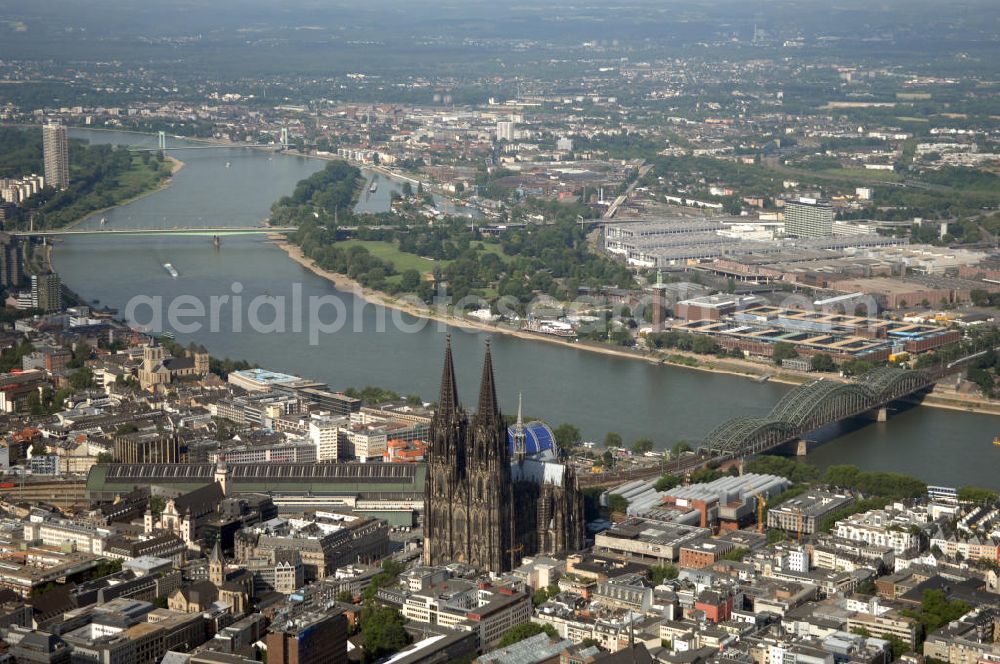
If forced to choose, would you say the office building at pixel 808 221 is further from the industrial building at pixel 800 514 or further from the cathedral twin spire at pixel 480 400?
the cathedral twin spire at pixel 480 400

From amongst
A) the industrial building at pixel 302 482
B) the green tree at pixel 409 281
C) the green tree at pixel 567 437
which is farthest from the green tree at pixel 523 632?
the green tree at pixel 409 281

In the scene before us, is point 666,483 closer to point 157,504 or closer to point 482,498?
point 482,498

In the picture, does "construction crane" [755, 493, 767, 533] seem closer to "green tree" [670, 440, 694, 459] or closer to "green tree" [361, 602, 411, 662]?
"green tree" [670, 440, 694, 459]

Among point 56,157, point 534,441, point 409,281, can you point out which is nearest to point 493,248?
point 409,281

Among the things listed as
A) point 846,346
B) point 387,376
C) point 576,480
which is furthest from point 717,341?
point 576,480

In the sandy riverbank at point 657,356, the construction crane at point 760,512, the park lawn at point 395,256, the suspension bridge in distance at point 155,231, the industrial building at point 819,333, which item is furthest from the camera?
the suspension bridge in distance at point 155,231

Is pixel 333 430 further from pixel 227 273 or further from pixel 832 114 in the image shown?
pixel 832 114

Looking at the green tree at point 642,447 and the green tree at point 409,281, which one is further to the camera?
the green tree at point 409,281
